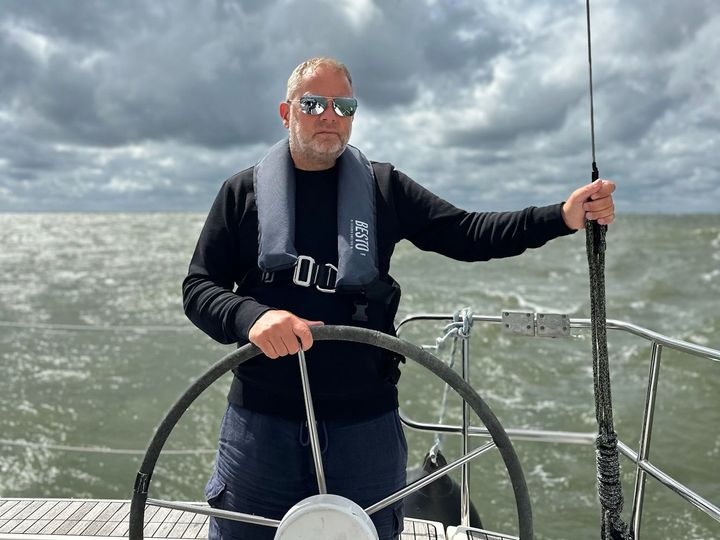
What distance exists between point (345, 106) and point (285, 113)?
A: 0.20 m

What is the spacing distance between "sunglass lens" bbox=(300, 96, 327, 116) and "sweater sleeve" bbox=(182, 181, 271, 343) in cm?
25

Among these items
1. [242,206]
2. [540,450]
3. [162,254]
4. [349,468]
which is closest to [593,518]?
[540,450]

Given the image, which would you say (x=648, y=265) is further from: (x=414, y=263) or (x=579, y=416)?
(x=579, y=416)

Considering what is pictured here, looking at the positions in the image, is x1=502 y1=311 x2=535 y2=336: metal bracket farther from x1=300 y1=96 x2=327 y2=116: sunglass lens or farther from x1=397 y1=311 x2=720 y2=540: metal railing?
x1=300 y1=96 x2=327 y2=116: sunglass lens

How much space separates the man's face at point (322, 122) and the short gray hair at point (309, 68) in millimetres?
11

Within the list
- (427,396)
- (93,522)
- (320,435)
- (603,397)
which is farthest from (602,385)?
(427,396)

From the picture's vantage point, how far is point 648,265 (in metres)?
17.2

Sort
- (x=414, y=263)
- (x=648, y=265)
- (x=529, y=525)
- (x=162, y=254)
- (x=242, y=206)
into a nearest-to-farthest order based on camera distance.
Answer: (x=529, y=525) < (x=242, y=206) < (x=648, y=265) < (x=414, y=263) < (x=162, y=254)

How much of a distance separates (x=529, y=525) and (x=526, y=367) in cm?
646

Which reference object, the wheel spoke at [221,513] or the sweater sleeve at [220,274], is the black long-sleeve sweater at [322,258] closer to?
the sweater sleeve at [220,274]

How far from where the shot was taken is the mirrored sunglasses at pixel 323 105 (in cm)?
141

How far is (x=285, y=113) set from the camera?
1.57 meters

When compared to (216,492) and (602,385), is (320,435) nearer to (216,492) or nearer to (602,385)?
(216,492)

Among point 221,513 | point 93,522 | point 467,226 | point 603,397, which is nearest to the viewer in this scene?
point 221,513
